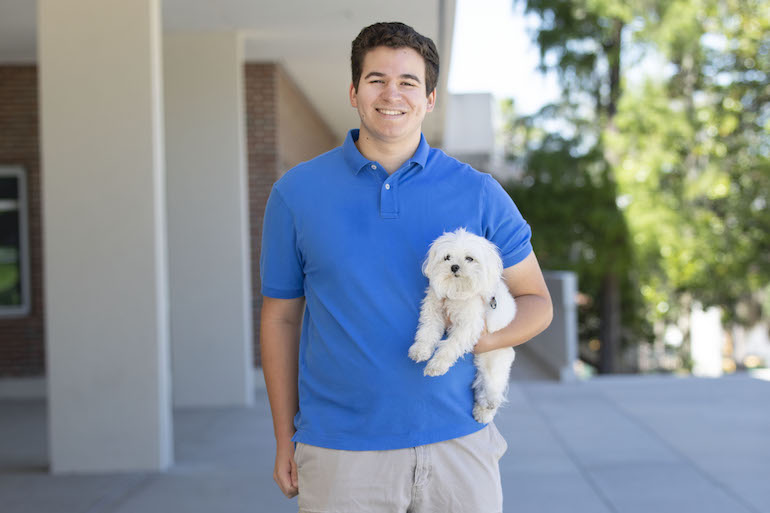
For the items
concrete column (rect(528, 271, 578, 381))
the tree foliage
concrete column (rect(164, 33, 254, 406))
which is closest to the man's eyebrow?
concrete column (rect(164, 33, 254, 406))

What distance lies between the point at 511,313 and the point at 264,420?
6482mm

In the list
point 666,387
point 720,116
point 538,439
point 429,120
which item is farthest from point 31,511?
point 720,116

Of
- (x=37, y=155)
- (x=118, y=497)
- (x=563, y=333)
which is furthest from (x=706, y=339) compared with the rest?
(x=118, y=497)

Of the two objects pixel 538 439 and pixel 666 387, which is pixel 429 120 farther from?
pixel 538 439

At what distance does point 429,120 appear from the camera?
51.4ft

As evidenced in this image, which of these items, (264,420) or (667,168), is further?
(667,168)

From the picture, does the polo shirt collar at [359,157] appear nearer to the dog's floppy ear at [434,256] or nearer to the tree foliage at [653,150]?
the dog's floppy ear at [434,256]

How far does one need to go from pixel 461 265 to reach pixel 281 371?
26.5 inches

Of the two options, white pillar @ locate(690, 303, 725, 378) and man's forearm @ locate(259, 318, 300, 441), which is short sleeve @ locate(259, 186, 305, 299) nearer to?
man's forearm @ locate(259, 318, 300, 441)

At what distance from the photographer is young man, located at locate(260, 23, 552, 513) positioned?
2096mm

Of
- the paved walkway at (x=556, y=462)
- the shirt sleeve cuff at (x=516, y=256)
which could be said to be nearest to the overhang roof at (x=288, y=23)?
the paved walkway at (x=556, y=462)

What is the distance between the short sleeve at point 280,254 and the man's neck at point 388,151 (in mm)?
277

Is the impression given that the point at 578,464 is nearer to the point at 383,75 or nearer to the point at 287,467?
the point at 287,467

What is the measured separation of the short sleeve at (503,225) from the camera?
220 cm
